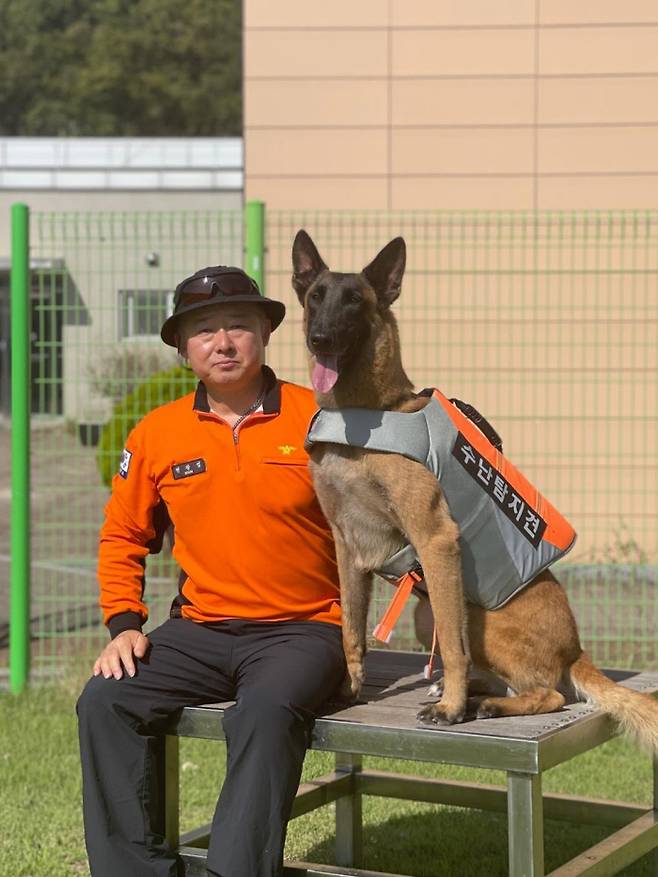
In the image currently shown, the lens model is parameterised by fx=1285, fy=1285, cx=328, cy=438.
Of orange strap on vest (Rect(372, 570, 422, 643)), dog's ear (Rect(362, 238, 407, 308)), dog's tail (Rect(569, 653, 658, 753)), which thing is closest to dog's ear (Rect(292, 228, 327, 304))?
A: dog's ear (Rect(362, 238, 407, 308))

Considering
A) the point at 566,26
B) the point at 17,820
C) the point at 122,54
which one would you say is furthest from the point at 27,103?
the point at 17,820

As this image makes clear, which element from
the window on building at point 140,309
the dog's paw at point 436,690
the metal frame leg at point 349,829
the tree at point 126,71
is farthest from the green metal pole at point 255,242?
the tree at point 126,71

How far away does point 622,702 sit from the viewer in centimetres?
358

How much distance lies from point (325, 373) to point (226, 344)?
0.45m

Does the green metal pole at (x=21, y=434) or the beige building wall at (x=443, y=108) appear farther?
the beige building wall at (x=443, y=108)


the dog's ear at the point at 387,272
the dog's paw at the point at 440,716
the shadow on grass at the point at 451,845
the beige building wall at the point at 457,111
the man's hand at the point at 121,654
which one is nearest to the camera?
the dog's paw at the point at 440,716

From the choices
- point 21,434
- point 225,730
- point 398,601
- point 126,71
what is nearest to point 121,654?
point 225,730

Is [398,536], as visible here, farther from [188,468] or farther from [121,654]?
[121,654]

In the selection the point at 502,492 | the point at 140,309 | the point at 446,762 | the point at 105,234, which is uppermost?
the point at 105,234

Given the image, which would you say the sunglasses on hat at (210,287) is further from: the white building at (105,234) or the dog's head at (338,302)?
the white building at (105,234)

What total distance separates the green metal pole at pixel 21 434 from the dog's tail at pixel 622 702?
371 cm

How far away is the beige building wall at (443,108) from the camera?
31.7ft

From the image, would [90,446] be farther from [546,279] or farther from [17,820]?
[546,279]

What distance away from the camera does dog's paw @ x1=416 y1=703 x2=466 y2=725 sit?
3.31 meters
